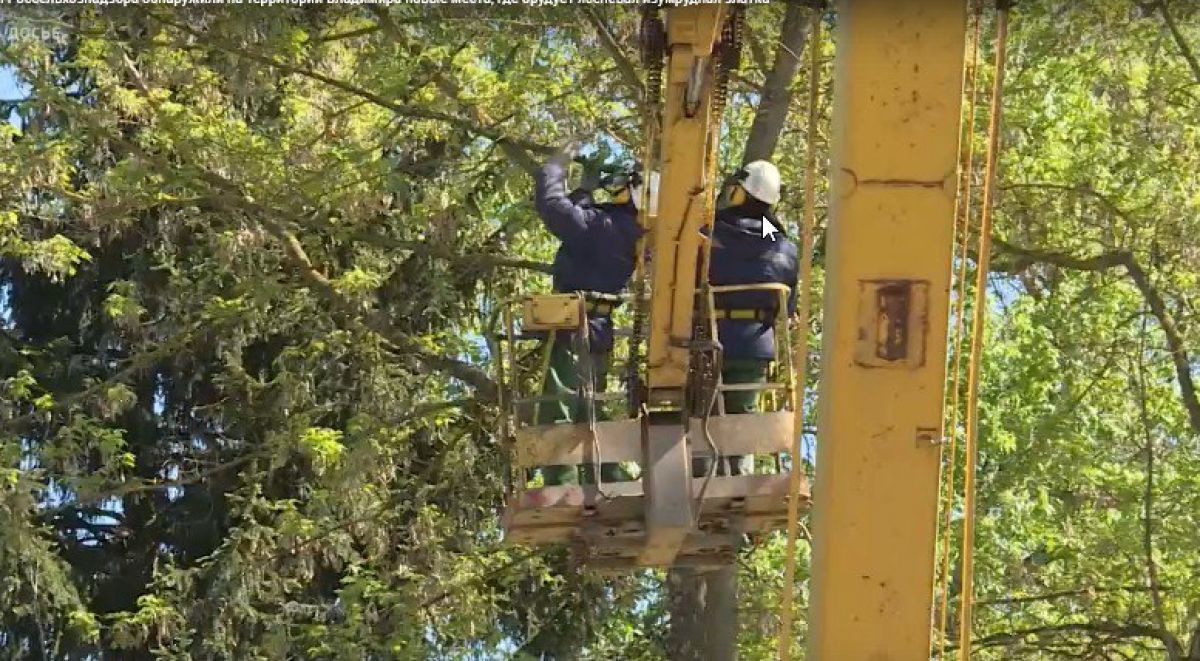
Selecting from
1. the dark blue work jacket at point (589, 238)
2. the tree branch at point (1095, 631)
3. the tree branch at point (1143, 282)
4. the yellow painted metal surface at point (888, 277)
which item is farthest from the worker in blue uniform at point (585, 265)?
the tree branch at point (1143, 282)

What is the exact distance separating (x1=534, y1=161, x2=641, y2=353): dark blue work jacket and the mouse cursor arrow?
0.52 metres

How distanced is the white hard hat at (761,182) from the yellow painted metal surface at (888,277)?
2781mm

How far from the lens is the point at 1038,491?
49.6 ft

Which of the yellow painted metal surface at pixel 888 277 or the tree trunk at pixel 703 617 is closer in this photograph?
the yellow painted metal surface at pixel 888 277

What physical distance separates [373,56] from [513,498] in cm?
612

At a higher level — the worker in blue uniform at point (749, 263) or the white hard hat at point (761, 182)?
the white hard hat at point (761, 182)

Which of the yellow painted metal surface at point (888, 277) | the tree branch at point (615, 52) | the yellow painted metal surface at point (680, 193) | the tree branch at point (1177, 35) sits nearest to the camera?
the yellow painted metal surface at point (888, 277)

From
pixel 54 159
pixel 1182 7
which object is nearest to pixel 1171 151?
pixel 1182 7

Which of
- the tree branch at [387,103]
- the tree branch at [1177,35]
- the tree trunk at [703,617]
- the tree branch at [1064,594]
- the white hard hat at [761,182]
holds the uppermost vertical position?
the tree branch at [1177,35]


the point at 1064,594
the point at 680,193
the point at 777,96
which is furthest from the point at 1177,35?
the point at 680,193

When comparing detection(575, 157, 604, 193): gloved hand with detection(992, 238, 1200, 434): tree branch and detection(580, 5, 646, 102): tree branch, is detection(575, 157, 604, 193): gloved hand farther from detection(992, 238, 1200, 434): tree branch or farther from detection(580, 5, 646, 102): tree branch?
detection(992, 238, 1200, 434): tree branch

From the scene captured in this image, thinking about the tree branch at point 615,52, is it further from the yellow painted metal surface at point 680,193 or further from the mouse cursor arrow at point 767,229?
the yellow painted metal surface at point 680,193

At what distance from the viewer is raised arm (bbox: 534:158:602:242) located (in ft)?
27.4

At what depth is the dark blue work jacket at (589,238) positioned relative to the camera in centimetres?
838
